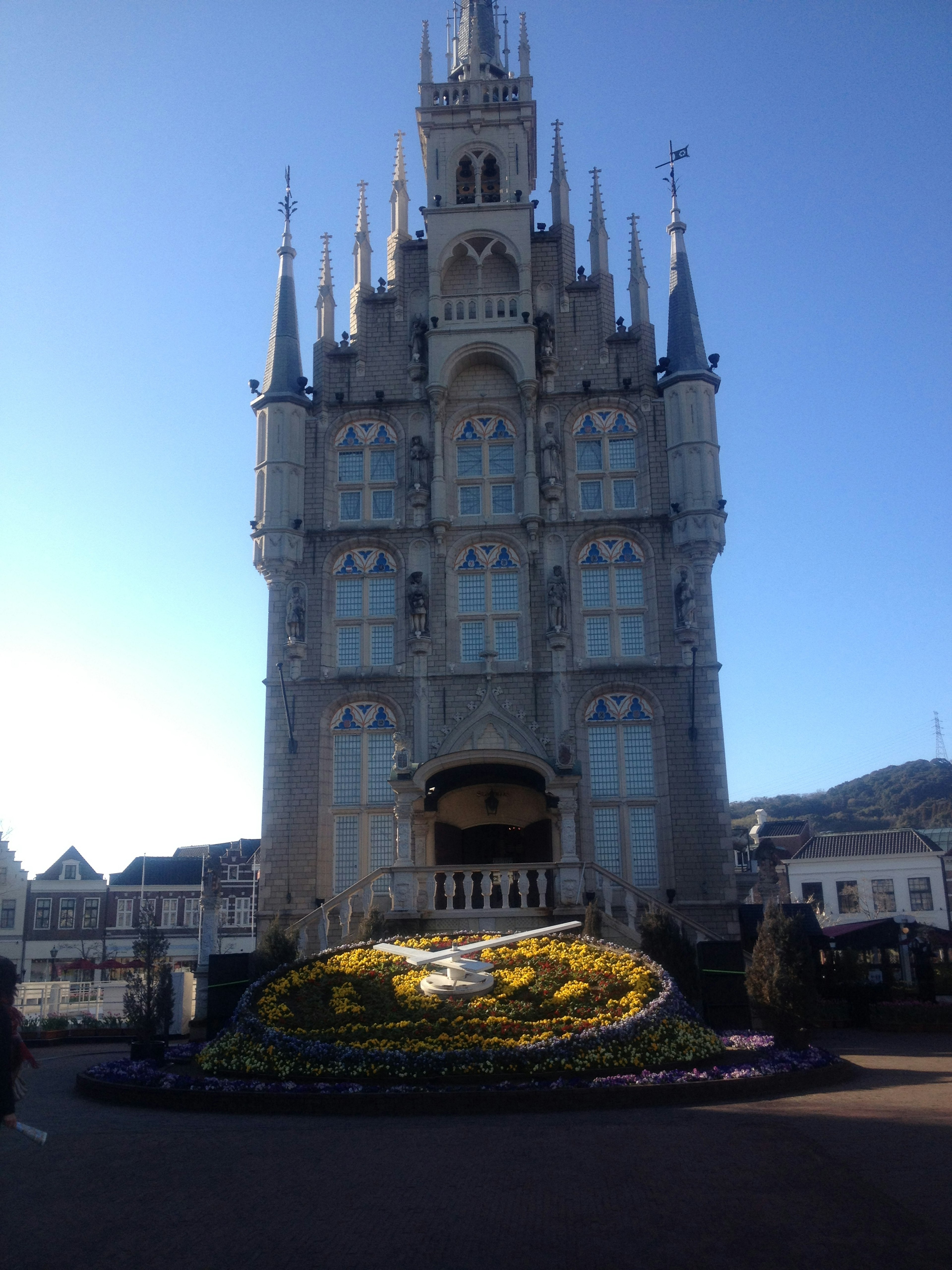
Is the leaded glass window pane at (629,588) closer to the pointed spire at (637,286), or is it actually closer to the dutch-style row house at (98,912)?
the pointed spire at (637,286)

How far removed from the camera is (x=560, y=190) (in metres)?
36.2

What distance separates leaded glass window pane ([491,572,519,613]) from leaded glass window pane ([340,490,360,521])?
14.7 feet

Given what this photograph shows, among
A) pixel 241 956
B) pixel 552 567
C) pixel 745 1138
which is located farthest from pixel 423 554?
pixel 745 1138

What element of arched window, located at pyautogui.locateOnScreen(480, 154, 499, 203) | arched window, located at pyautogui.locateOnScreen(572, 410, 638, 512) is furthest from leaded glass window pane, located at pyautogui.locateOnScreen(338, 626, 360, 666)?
arched window, located at pyautogui.locateOnScreen(480, 154, 499, 203)

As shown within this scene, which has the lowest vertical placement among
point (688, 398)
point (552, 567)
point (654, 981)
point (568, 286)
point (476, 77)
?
point (654, 981)

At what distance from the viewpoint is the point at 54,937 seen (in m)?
73.6

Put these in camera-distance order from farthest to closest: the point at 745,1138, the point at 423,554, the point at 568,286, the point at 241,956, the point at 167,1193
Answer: the point at 568,286
the point at 423,554
the point at 241,956
the point at 745,1138
the point at 167,1193

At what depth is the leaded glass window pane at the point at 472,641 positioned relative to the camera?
32.2 metres

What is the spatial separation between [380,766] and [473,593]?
18.3 ft

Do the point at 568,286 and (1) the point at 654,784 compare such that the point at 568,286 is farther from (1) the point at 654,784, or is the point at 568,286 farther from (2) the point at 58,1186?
(2) the point at 58,1186

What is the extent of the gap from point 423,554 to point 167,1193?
23699 mm

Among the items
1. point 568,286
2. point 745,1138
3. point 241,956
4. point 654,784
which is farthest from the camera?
point 568,286

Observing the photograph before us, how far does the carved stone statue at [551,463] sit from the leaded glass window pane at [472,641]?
457 centimetres

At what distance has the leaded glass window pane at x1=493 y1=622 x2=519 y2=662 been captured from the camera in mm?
32062
